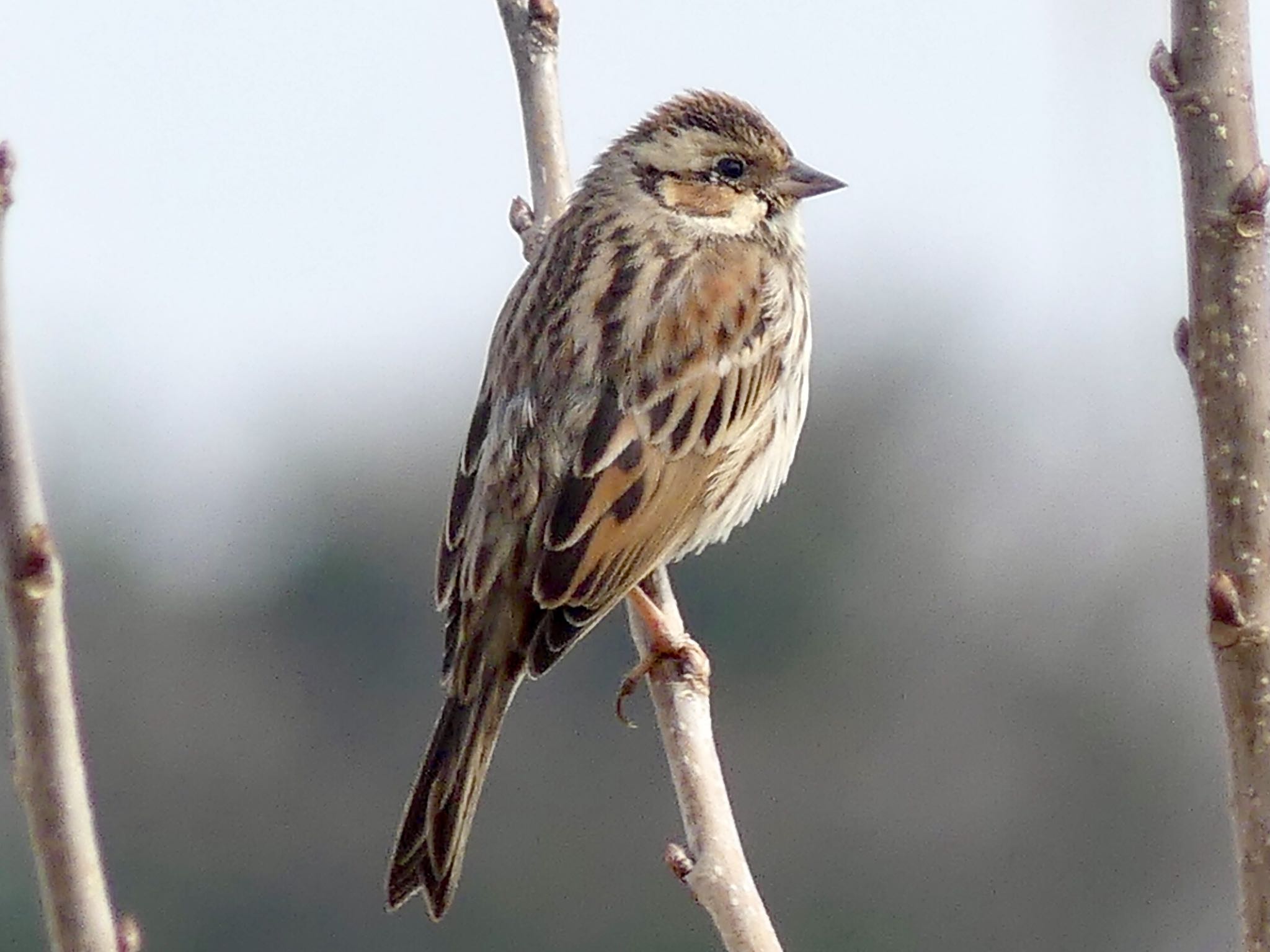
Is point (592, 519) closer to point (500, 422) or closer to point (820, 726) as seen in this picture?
point (500, 422)

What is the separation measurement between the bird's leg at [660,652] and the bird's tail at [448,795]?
0.22 metres

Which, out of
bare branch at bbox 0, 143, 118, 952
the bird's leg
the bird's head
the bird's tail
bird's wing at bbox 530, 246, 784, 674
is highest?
bare branch at bbox 0, 143, 118, 952

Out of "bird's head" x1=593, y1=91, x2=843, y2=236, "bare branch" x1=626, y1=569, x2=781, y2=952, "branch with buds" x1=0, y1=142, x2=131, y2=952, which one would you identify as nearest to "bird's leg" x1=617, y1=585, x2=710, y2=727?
"bare branch" x1=626, y1=569, x2=781, y2=952

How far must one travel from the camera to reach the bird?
4.53m

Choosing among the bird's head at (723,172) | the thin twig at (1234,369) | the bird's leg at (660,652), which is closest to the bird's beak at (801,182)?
the bird's head at (723,172)

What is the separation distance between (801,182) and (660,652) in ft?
4.65

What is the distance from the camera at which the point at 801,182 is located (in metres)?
5.46

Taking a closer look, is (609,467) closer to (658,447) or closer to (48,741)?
(658,447)

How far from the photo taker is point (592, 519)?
187 inches

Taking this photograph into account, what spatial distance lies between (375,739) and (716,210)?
25.7 meters

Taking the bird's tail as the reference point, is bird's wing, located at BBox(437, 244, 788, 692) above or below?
above

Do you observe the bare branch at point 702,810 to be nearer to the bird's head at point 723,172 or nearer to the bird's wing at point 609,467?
the bird's wing at point 609,467

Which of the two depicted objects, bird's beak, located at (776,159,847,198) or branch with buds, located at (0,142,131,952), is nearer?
branch with buds, located at (0,142,131,952)

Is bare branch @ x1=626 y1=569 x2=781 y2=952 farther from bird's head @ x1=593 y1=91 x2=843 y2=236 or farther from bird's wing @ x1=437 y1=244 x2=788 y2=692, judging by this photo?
bird's head @ x1=593 y1=91 x2=843 y2=236
